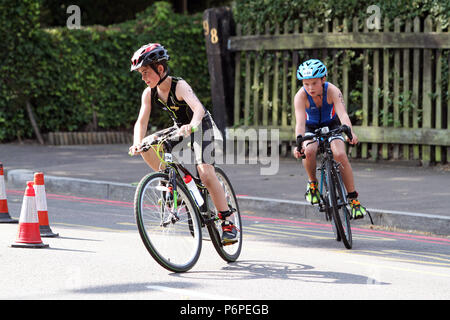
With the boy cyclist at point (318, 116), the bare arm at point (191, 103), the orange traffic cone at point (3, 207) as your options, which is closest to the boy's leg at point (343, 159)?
the boy cyclist at point (318, 116)

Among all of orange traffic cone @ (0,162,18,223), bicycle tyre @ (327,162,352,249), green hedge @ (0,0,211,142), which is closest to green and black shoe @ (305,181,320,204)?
Result: bicycle tyre @ (327,162,352,249)

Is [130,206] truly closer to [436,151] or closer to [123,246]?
[123,246]

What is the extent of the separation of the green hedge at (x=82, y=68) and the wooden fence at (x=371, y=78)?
12.9 ft

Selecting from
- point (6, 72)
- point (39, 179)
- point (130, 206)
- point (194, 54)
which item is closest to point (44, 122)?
point (6, 72)

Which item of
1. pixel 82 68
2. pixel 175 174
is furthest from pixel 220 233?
pixel 82 68

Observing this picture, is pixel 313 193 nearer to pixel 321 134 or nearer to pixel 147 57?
pixel 321 134

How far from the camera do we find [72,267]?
6562 millimetres

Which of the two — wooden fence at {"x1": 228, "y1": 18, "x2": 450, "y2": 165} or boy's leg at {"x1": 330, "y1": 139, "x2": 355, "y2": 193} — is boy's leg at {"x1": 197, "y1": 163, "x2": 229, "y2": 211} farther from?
wooden fence at {"x1": 228, "y1": 18, "x2": 450, "y2": 165}

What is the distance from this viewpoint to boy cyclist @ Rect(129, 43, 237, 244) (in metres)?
6.54

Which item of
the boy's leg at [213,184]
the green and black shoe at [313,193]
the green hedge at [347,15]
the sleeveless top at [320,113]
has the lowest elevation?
the green and black shoe at [313,193]

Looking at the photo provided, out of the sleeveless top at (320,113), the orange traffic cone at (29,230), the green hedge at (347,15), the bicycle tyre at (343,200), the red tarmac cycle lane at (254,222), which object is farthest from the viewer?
the green hedge at (347,15)

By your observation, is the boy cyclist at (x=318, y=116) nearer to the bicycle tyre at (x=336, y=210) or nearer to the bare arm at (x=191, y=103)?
the bicycle tyre at (x=336, y=210)

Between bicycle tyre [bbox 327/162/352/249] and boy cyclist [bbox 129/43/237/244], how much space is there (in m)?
1.18

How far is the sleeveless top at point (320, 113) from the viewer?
8.03m
